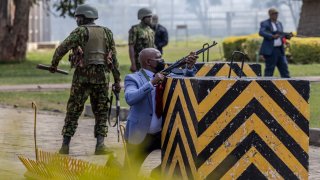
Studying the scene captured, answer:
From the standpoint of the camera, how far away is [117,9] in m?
95.3

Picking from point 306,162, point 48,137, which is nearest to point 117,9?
point 48,137

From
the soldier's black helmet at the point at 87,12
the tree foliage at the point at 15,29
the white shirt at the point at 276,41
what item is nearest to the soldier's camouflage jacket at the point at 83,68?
the soldier's black helmet at the point at 87,12

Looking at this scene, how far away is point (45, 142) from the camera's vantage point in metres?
11.8

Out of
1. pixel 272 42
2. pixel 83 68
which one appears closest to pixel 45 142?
pixel 83 68

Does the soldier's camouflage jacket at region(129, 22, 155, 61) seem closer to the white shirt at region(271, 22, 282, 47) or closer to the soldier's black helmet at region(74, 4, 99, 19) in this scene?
the soldier's black helmet at region(74, 4, 99, 19)

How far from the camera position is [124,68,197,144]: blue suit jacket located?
713 cm

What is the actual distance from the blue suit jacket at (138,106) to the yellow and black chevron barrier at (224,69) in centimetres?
185

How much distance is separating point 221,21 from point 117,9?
13.2m

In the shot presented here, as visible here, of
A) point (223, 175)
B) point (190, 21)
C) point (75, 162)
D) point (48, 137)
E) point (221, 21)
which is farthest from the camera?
point (190, 21)

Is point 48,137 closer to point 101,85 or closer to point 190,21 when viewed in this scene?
point 101,85

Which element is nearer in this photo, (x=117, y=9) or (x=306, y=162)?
(x=306, y=162)

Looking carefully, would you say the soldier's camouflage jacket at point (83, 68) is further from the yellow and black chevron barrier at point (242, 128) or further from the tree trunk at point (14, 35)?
the tree trunk at point (14, 35)

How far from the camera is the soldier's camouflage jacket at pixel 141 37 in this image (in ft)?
47.4

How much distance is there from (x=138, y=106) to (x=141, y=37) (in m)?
7.25
